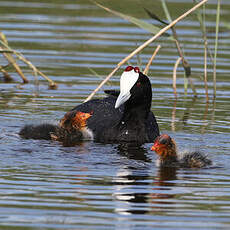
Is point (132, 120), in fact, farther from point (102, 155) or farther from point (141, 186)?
point (141, 186)

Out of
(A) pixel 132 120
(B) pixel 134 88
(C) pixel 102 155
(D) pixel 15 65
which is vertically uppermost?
(D) pixel 15 65

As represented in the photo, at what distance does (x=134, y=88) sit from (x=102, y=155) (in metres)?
1.20

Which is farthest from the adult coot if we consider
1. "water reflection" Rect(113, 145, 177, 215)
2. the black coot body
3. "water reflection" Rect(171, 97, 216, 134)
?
"water reflection" Rect(171, 97, 216, 134)

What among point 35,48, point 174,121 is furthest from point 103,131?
point 35,48

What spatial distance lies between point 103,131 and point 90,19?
33.8ft

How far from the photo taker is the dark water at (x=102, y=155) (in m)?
6.99

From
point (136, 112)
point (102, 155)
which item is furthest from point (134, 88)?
point (102, 155)

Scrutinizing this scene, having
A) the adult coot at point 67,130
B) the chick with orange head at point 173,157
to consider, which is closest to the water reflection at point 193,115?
the adult coot at point 67,130

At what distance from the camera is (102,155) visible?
924 centimetres

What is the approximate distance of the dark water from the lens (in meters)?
6.99

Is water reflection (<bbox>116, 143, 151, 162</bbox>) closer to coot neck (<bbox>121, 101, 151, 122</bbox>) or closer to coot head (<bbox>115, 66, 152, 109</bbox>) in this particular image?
coot neck (<bbox>121, 101, 151, 122</bbox>)

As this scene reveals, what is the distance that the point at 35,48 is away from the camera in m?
16.8

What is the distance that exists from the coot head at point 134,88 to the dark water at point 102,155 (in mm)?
630

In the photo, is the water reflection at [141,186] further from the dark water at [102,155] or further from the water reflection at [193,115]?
the water reflection at [193,115]
